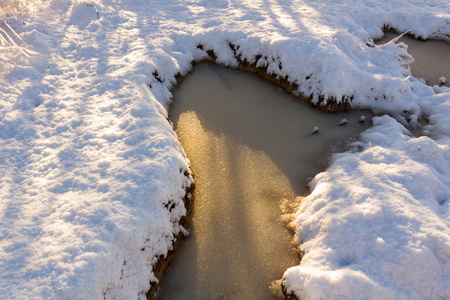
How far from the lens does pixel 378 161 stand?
4605 millimetres

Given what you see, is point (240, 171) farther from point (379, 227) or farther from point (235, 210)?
point (379, 227)

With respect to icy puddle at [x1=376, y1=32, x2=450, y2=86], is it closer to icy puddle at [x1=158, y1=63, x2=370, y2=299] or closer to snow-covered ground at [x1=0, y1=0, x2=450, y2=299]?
snow-covered ground at [x1=0, y1=0, x2=450, y2=299]

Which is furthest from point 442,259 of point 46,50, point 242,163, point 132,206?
point 46,50

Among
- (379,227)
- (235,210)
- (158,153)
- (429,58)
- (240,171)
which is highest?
(158,153)

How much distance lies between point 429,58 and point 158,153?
304 inches

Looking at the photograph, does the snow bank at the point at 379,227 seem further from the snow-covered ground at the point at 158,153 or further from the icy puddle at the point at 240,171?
the icy puddle at the point at 240,171

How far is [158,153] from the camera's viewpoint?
4406 millimetres

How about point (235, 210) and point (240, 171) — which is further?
point (240, 171)

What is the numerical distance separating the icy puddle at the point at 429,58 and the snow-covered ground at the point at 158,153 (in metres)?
0.51

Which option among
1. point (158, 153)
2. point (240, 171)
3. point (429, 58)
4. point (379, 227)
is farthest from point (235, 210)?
point (429, 58)

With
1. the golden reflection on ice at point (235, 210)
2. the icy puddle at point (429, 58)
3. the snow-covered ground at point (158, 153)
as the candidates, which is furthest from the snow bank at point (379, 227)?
the icy puddle at point (429, 58)

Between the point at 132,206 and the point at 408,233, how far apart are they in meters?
3.74

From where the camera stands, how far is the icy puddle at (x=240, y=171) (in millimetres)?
3785

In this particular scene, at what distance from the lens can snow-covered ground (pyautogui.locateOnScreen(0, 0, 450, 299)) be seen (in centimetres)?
331
